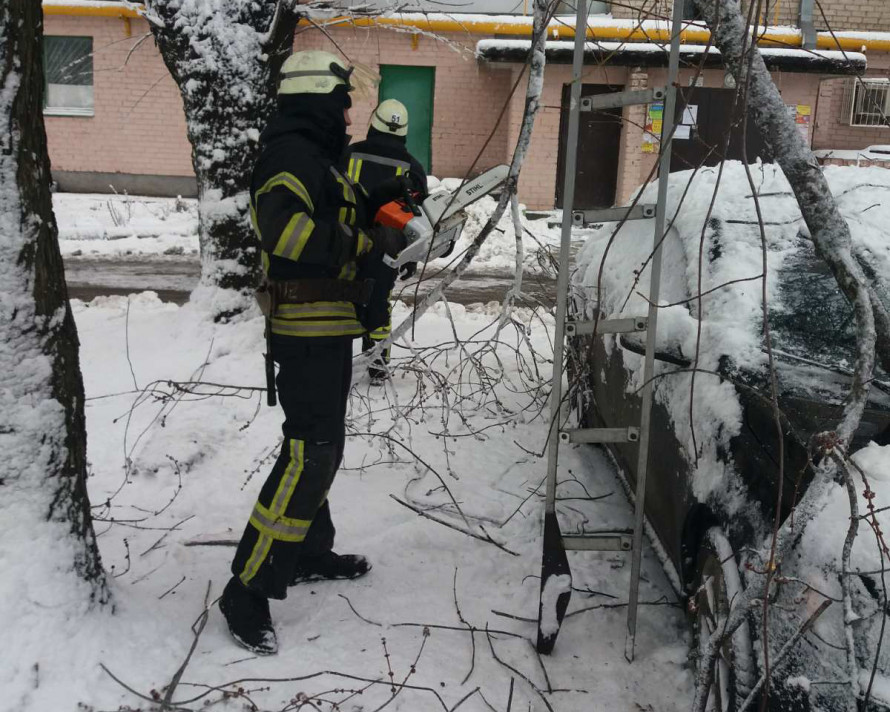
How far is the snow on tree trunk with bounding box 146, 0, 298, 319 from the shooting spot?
18.2 ft

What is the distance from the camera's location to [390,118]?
17.3ft

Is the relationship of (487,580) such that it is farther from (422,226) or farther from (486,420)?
(486,420)

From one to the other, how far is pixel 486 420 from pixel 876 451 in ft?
10.0

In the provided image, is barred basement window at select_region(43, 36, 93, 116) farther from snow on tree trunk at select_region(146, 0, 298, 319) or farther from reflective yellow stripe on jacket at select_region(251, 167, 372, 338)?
reflective yellow stripe on jacket at select_region(251, 167, 372, 338)

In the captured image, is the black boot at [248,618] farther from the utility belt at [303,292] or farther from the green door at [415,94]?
the green door at [415,94]

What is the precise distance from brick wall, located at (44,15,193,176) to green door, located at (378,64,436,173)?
3.96 metres

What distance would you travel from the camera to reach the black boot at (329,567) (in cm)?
313

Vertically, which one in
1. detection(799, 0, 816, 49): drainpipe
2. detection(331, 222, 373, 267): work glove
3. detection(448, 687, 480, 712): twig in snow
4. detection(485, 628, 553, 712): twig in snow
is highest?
detection(799, 0, 816, 49): drainpipe

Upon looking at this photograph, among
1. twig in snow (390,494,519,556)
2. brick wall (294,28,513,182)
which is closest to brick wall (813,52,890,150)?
brick wall (294,28,513,182)

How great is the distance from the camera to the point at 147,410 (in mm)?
4770

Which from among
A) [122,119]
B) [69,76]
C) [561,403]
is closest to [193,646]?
[561,403]

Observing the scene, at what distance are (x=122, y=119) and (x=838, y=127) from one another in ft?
45.3

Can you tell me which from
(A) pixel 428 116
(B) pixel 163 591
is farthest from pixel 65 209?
(B) pixel 163 591

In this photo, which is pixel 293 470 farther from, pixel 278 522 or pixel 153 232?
pixel 153 232
